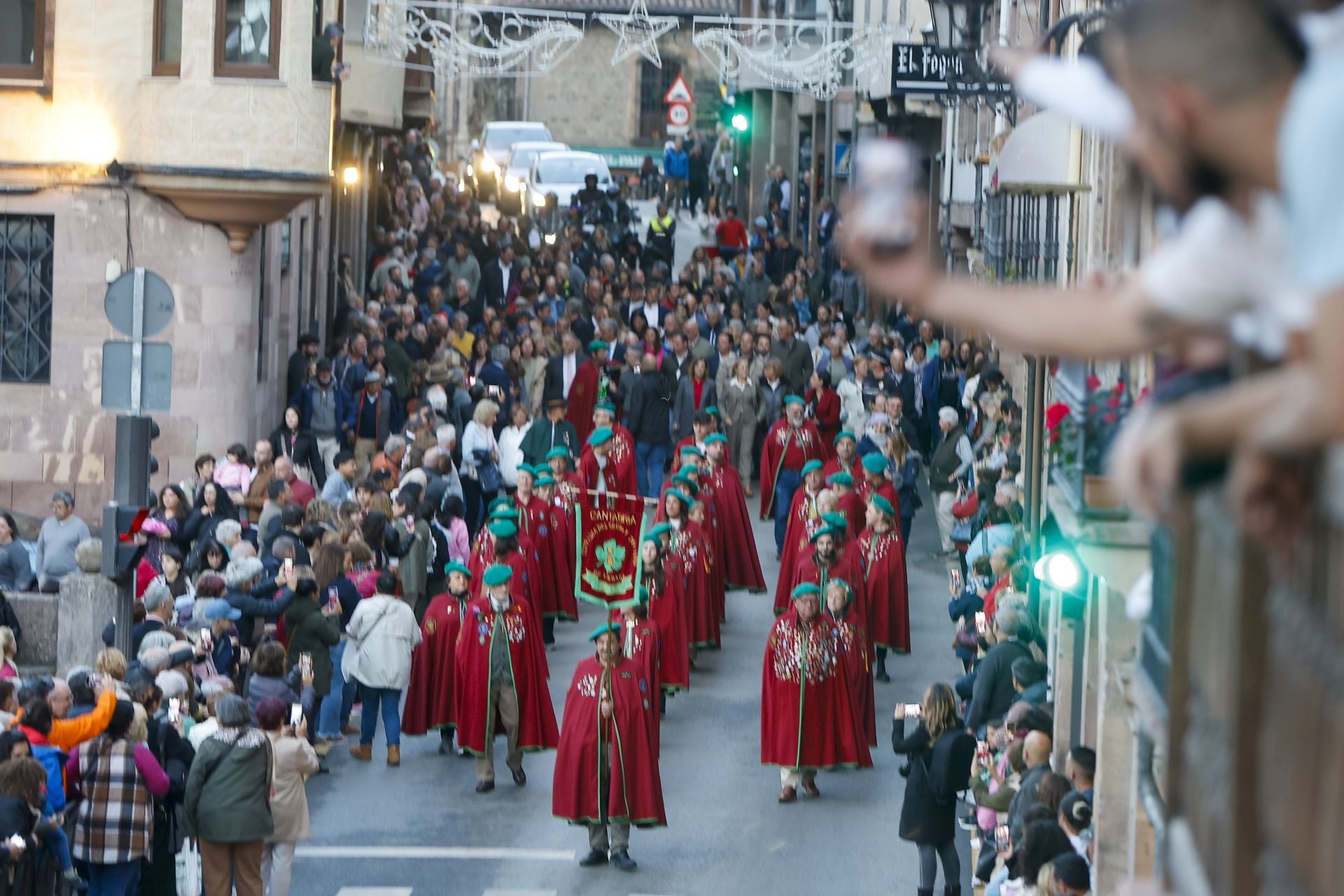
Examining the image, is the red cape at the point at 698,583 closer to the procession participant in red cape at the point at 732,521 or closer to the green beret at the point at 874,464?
the procession participant in red cape at the point at 732,521

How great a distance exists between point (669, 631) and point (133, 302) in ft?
19.4

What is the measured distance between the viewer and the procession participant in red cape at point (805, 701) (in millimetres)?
16812

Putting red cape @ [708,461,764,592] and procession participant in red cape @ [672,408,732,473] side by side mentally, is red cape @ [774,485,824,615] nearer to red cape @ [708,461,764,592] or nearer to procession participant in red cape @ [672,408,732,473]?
red cape @ [708,461,764,592]

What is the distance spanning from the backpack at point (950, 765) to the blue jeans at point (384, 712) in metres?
4.73

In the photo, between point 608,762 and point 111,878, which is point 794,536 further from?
point 111,878

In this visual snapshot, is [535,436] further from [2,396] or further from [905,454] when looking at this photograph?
[2,396]

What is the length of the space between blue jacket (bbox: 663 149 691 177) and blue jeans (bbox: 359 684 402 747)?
4042 centimetres

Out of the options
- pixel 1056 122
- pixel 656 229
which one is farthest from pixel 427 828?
pixel 656 229

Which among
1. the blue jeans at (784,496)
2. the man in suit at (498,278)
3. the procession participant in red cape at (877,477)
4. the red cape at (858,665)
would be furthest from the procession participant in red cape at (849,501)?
the man in suit at (498,278)

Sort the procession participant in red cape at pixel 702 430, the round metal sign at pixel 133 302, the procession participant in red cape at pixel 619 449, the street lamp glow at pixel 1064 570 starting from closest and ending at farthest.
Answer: the street lamp glow at pixel 1064 570 → the round metal sign at pixel 133 302 → the procession participant in red cape at pixel 702 430 → the procession participant in red cape at pixel 619 449

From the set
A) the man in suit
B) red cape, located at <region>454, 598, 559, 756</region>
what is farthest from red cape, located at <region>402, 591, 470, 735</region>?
the man in suit

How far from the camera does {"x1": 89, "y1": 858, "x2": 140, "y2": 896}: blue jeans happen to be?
12.6 metres

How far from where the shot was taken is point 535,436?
2323cm

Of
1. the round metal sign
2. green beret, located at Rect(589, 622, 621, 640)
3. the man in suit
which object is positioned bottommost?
green beret, located at Rect(589, 622, 621, 640)
